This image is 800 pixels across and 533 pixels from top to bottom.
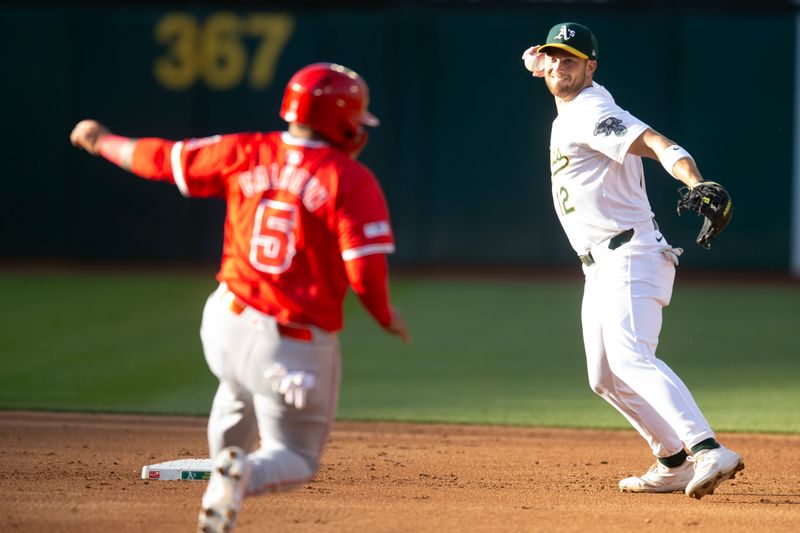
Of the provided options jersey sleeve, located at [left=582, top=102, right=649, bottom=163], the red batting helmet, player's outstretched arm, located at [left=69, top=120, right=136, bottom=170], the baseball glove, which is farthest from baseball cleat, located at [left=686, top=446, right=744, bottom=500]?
player's outstretched arm, located at [left=69, top=120, right=136, bottom=170]

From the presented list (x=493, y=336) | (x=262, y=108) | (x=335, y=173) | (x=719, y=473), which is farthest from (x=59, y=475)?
(x=262, y=108)

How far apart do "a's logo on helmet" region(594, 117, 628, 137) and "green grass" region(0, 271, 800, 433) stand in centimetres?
281

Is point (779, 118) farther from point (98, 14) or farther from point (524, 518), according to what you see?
point (524, 518)

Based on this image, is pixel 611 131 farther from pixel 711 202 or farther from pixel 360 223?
pixel 360 223

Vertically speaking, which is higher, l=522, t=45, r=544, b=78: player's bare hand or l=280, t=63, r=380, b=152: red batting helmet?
l=522, t=45, r=544, b=78: player's bare hand

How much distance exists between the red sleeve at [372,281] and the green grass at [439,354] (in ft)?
11.7

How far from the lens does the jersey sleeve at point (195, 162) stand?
4.04m

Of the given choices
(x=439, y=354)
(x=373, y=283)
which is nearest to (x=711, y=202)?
(x=373, y=283)

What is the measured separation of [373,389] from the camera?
Answer: 8430mm

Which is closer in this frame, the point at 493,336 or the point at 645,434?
the point at 645,434

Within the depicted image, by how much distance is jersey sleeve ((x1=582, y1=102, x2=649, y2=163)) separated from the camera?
4.91m

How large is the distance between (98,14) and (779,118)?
9017mm

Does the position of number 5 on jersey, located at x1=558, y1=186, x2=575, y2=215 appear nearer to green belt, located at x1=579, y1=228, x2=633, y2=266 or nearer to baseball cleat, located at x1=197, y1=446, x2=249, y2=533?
green belt, located at x1=579, y1=228, x2=633, y2=266

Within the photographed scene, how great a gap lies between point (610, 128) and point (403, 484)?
6.04 ft
